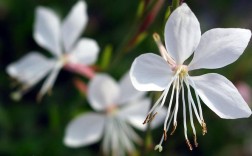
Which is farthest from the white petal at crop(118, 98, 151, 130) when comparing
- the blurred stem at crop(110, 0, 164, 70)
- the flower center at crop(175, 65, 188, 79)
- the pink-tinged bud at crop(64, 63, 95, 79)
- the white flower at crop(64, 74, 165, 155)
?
the flower center at crop(175, 65, 188, 79)

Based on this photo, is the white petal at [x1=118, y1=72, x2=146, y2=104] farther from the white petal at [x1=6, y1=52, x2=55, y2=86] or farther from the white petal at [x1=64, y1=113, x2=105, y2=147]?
the white petal at [x1=6, y1=52, x2=55, y2=86]

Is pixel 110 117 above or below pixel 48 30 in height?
below

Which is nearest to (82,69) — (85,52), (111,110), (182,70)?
(85,52)

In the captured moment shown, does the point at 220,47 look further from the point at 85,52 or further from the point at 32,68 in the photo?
the point at 32,68

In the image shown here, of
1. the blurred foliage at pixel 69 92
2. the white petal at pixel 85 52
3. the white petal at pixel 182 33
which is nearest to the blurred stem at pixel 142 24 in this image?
the white petal at pixel 85 52

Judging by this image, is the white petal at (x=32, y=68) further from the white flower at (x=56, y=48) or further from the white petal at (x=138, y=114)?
the white petal at (x=138, y=114)

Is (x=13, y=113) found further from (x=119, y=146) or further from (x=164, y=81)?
(x=164, y=81)
